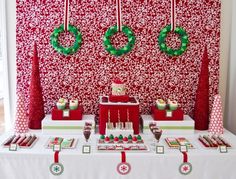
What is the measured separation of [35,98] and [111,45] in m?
0.80

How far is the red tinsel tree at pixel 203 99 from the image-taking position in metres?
2.79

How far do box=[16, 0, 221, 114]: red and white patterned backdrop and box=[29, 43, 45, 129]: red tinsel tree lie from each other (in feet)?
0.59

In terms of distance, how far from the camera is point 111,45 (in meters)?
2.87

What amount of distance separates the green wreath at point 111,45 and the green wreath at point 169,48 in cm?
25

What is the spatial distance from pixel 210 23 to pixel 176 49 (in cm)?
38

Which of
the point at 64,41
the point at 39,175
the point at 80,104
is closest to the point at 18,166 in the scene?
the point at 39,175

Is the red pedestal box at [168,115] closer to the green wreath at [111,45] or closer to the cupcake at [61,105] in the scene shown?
the green wreath at [111,45]

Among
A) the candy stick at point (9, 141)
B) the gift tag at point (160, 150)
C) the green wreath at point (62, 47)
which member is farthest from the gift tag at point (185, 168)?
the green wreath at point (62, 47)

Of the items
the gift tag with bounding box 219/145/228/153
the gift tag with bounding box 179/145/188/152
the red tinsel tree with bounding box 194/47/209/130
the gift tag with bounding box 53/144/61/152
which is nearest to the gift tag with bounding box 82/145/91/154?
the gift tag with bounding box 53/144/61/152

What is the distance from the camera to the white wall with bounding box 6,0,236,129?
2934mm

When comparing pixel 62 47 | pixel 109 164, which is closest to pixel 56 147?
pixel 109 164

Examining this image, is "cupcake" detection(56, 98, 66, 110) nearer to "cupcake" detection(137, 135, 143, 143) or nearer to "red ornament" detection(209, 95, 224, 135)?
"cupcake" detection(137, 135, 143, 143)

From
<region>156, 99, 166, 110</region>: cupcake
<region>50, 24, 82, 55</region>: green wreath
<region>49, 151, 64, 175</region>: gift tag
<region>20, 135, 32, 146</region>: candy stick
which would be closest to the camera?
<region>49, 151, 64, 175</region>: gift tag

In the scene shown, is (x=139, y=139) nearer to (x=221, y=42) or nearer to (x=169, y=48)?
(x=169, y=48)
